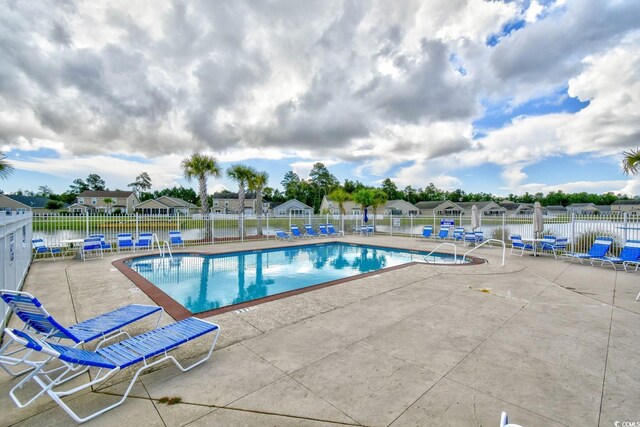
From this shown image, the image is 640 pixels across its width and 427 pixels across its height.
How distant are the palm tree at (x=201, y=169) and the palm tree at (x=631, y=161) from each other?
20.9m

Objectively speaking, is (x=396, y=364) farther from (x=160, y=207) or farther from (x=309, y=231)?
(x=160, y=207)

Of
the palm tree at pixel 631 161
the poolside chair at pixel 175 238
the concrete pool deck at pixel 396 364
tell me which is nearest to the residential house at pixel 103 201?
the poolside chair at pixel 175 238

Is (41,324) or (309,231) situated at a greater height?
(41,324)

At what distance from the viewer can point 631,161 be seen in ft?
36.3

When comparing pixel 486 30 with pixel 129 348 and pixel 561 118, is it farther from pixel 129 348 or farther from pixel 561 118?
pixel 129 348

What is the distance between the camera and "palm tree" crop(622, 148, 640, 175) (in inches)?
428

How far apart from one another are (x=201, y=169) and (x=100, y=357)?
58.2 feet

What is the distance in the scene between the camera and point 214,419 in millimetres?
2291

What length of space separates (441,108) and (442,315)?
17339mm

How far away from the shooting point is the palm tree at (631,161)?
428 inches

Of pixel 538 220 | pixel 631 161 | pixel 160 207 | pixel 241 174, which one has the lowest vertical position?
pixel 538 220

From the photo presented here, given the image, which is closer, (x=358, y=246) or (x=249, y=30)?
(x=249, y=30)

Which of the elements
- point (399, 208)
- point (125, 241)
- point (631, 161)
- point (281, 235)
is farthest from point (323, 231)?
point (399, 208)

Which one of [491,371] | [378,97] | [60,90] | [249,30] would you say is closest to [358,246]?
[378,97]
